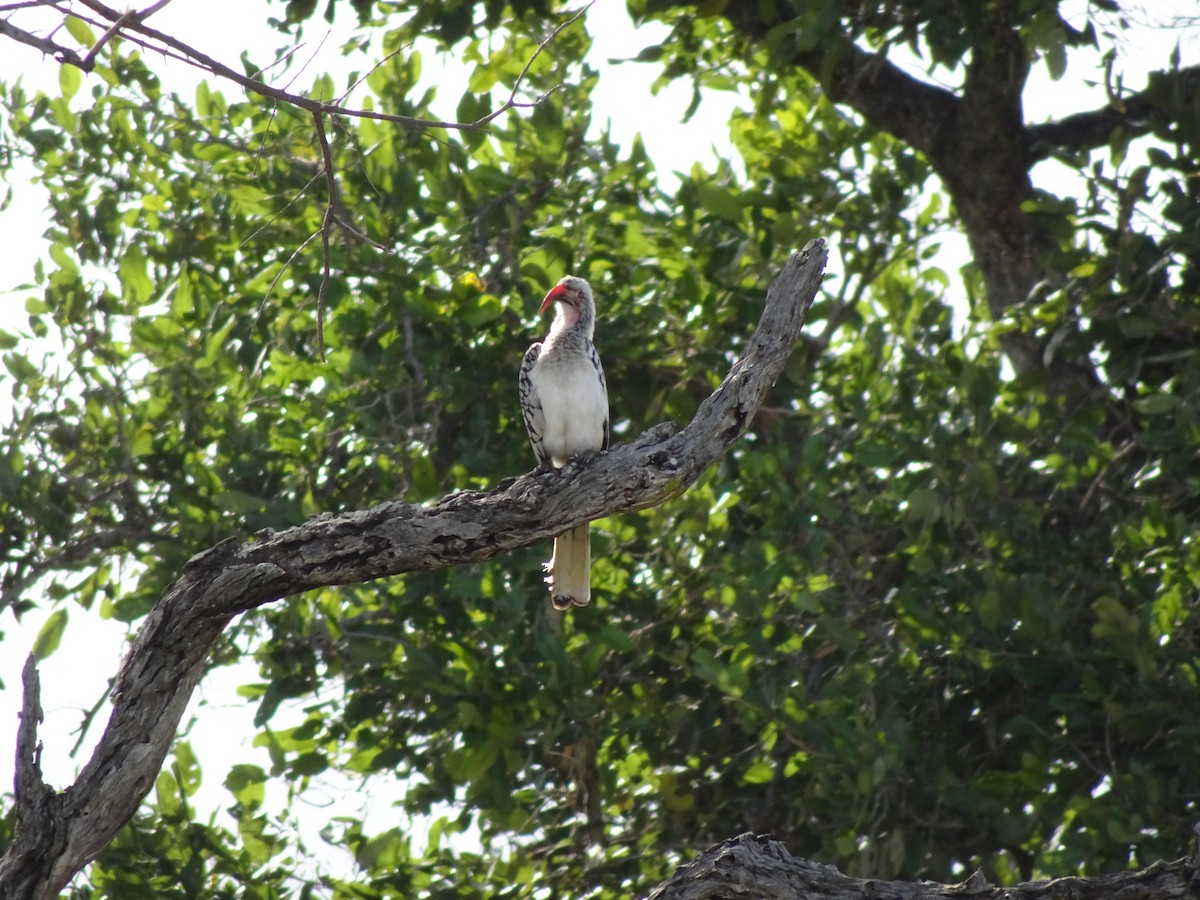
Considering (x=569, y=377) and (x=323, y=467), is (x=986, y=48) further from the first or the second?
(x=323, y=467)

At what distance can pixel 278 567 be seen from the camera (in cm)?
297

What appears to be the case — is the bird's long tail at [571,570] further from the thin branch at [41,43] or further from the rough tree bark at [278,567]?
the thin branch at [41,43]

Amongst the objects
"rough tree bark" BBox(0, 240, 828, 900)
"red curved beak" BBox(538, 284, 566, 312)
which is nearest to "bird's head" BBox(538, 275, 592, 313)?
"red curved beak" BBox(538, 284, 566, 312)

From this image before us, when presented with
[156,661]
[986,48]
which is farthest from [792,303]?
[986,48]

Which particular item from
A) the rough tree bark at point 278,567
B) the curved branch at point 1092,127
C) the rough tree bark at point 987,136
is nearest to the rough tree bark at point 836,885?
the rough tree bark at point 278,567

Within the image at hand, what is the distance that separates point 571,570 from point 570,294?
1167mm

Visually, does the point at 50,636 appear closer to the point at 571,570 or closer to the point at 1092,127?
the point at 571,570

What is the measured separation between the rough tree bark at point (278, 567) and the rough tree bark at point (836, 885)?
790 mm

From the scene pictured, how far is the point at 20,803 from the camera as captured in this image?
2.81 metres

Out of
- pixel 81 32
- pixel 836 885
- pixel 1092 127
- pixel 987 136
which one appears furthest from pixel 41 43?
pixel 1092 127

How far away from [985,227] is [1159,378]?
3.09 feet

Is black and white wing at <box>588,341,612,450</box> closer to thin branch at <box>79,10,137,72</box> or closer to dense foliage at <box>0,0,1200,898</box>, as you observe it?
dense foliage at <box>0,0,1200,898</box>

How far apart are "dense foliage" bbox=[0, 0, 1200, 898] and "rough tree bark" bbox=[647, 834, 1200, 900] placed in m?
1.83

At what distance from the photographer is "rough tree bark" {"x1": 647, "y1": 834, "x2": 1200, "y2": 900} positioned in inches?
103
